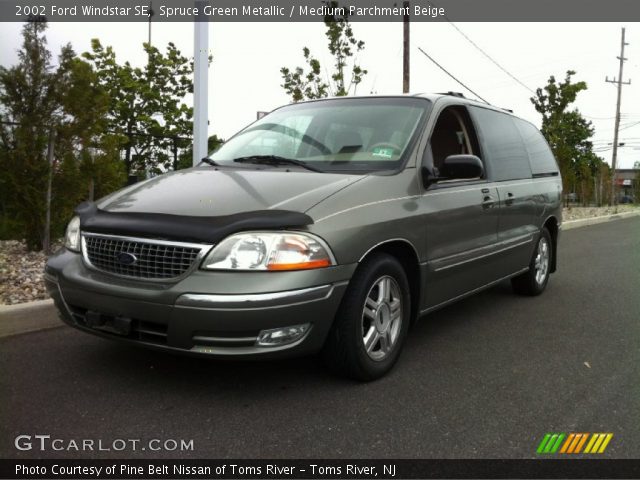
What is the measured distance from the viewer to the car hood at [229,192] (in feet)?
9.89

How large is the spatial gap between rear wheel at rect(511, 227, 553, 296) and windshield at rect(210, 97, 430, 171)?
8.21ft

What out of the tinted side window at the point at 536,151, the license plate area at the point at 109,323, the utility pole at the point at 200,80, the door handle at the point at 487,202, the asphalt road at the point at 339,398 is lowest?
the asphalt road at the point at 339,398

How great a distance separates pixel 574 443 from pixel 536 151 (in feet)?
12.9

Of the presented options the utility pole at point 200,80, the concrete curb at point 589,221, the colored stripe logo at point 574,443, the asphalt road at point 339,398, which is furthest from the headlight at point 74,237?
the concrete curb at point 589,221

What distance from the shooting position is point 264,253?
9.27ft

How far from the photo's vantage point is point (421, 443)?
8.66 ft

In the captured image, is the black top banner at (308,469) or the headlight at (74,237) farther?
the headlight at (74,237)

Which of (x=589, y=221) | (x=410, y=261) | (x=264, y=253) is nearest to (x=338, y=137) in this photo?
(x=410, y=261)

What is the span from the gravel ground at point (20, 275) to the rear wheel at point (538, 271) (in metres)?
4.52

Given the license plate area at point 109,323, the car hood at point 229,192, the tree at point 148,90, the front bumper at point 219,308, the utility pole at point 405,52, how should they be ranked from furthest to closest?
the tree at point 148,90 → the utility pole at point 405,52 → the car hood at point 229,192 → the license plate area at point 109,323 → the front bumper at point 219,308

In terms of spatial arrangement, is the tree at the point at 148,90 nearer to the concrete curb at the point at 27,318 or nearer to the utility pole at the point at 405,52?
the utility pole at the point at 405,52

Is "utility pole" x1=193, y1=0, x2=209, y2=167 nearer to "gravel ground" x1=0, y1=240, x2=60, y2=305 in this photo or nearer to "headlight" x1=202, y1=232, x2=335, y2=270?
"gravel ground" x1=0, y1=240, x2=60, y2=305

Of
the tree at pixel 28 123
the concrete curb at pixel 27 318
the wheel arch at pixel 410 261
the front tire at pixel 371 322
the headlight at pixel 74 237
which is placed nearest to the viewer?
the front tire at pixel 371 322

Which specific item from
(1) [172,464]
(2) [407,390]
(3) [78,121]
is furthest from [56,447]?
(3) [78,121]
